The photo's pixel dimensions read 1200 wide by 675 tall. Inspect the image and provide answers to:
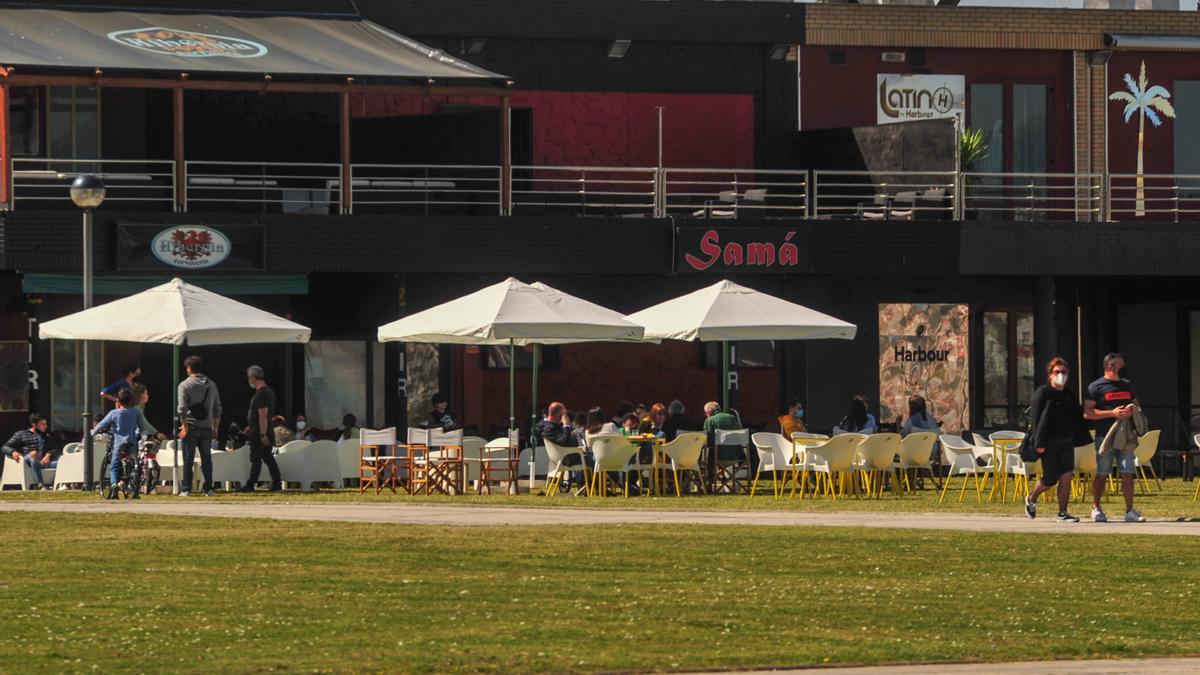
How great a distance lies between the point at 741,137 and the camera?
35.9 meters

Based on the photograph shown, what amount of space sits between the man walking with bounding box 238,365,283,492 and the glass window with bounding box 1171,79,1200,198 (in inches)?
721

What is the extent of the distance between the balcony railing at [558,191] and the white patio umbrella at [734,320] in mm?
3838

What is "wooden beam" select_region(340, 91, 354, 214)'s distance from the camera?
30.0 metres

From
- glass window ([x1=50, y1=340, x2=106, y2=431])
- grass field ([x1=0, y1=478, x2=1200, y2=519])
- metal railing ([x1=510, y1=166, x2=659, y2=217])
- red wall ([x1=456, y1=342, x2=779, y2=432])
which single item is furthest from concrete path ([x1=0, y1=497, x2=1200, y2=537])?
metal railing ([x1=510, y1=166, x2=659, y2=217])

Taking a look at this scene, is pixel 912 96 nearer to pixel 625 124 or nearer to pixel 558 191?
pixel 625 124

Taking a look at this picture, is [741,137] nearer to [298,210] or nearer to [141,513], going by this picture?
[298,210]

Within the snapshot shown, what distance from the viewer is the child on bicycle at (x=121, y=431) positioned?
76.9 ft

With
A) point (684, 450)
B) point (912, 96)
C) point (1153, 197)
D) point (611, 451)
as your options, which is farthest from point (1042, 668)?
point (1153, 197)

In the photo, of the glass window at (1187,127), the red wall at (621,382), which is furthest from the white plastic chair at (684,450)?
the glass window at (1187,127)

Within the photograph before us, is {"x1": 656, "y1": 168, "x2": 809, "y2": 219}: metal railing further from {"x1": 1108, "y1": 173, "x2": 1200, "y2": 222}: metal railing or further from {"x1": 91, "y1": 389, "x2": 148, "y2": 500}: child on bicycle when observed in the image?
{"x1": 91, "y1": 389, "x2": 148, "y2": 500}: child on bicycle

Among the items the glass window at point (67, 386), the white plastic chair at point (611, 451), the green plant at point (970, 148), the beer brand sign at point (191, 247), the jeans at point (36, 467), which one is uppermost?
the green plant at point (970, 148)

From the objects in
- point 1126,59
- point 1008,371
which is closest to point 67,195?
point 1008,371

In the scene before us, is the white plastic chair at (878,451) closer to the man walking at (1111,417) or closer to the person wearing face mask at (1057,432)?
the man walking at (1111,417)

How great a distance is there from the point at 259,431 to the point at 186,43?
7.35 metres
